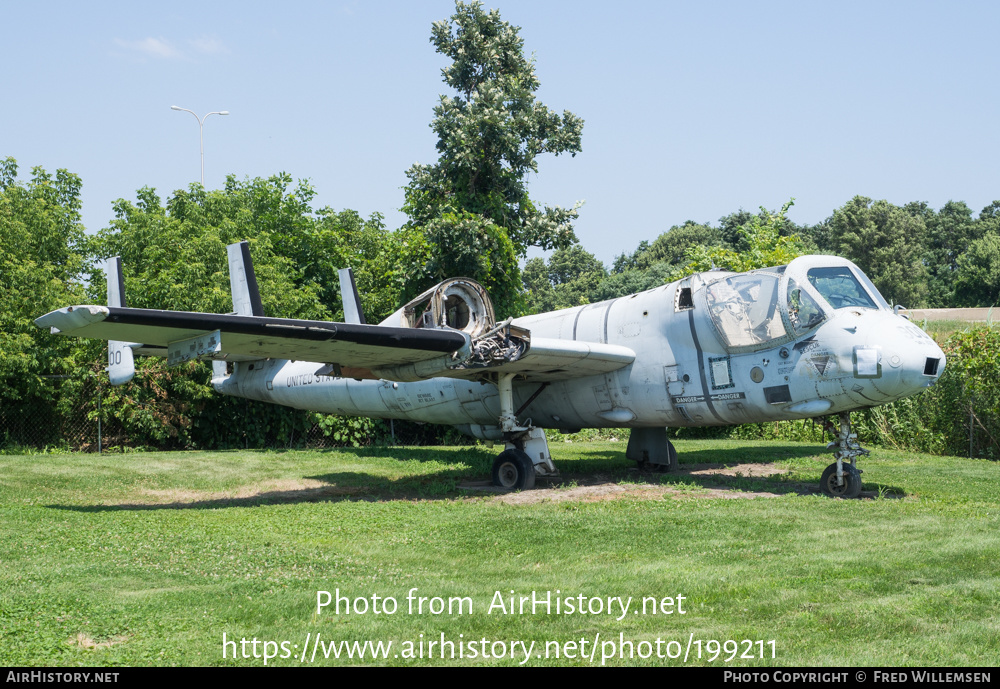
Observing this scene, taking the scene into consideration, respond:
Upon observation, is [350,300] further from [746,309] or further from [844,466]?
[844,466]

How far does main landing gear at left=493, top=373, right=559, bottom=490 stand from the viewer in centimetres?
1429

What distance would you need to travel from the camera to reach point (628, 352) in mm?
13969

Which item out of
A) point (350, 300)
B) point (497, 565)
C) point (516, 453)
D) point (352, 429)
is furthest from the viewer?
point (352, 429)

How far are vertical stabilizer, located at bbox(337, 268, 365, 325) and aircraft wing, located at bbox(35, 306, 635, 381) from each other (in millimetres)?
4194

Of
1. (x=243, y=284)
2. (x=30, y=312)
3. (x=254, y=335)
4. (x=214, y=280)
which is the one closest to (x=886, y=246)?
(x=214, y=280)

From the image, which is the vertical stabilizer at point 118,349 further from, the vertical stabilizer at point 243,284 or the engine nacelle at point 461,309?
the engine nacelle at point 461,309

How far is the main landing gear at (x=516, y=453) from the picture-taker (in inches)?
563

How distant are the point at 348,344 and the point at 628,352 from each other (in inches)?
190

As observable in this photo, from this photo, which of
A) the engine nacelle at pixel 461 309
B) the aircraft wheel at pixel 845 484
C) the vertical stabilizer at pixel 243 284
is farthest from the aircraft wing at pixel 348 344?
the vertical stabilizer at pixel 243 284

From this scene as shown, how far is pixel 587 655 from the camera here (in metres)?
5.27

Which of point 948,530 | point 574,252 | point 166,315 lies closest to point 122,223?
point 166,315

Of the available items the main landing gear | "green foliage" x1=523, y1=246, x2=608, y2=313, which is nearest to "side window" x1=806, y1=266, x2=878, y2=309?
the main landing gear

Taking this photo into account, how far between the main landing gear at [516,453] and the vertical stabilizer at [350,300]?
5135mm
